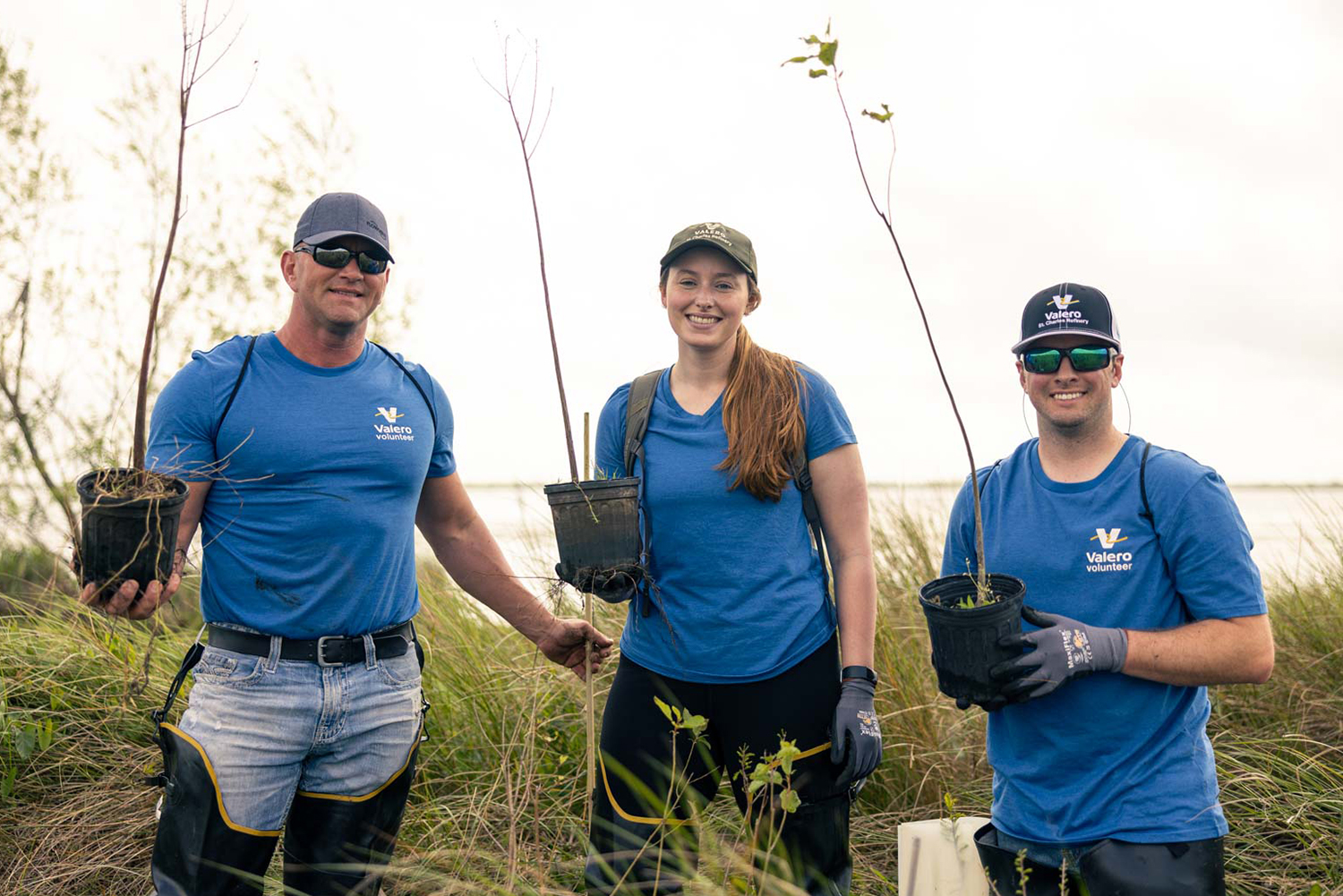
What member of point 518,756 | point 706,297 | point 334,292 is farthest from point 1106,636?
point 518,756

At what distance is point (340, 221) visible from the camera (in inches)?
119

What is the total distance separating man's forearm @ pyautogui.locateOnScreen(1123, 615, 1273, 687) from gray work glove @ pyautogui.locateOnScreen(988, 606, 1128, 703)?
0.14 feet

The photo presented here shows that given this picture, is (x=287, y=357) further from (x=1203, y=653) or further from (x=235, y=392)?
(x=1203, y=653)

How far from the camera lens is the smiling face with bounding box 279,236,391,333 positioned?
295 centimetres

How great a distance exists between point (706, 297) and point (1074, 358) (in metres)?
1.00

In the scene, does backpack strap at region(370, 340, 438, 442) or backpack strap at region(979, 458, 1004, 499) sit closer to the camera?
backpack strap at region(979, 458, 1004, 499)

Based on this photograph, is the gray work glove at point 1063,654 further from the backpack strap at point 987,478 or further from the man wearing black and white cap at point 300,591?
the man wearing black and white cap at point 300,591

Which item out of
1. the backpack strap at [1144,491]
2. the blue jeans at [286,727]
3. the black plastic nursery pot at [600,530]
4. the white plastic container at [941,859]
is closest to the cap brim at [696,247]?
the black plastic nursery pot at [600,530]

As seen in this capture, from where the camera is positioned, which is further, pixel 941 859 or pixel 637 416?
pixel 637 416

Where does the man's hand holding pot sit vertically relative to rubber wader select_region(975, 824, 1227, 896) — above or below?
above

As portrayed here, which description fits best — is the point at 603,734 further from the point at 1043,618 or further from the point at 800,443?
the point at 1043,618

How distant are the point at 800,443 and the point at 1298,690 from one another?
11.9 ft

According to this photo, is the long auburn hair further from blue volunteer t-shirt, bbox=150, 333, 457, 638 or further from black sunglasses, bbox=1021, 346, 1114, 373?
blue volunteer t-shirt, bbox=150, 333, 457, 638

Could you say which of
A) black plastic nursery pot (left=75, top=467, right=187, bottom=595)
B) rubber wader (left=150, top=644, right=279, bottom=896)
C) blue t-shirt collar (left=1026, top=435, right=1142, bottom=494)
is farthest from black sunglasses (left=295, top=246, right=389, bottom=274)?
blue t-shirt collar (left=1026, top=435, right=1142, bottom=494)
